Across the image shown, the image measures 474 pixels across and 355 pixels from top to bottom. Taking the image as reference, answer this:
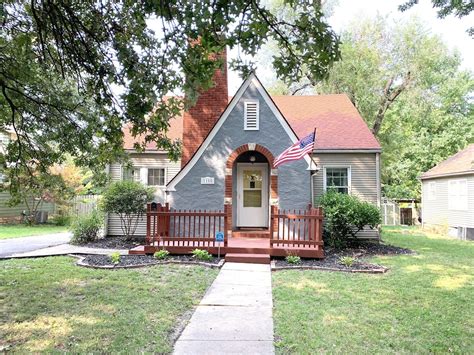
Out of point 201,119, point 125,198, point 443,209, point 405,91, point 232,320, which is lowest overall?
point 232,320

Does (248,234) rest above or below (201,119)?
below

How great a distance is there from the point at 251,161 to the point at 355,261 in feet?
15.5

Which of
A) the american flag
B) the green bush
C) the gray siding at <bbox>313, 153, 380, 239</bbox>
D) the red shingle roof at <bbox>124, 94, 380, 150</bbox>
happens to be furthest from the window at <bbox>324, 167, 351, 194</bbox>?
the american flag

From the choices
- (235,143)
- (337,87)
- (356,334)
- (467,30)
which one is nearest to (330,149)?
(235,143)

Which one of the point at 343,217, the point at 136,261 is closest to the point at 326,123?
the point at 343,217

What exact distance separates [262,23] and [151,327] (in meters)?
3.81

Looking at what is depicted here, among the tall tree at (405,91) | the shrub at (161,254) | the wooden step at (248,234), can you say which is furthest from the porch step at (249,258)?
the tall tree at (405,91)

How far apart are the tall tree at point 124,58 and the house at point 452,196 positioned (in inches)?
609

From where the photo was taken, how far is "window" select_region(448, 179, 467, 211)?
17.6 metres

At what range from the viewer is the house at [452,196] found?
17156mm

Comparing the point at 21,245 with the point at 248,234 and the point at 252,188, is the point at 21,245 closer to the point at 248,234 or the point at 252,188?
the point at 248,234

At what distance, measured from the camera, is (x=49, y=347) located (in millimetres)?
3830

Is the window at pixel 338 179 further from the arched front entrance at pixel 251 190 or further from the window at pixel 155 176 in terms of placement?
the window at pixel 155 176

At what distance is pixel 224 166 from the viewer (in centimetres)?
1096
